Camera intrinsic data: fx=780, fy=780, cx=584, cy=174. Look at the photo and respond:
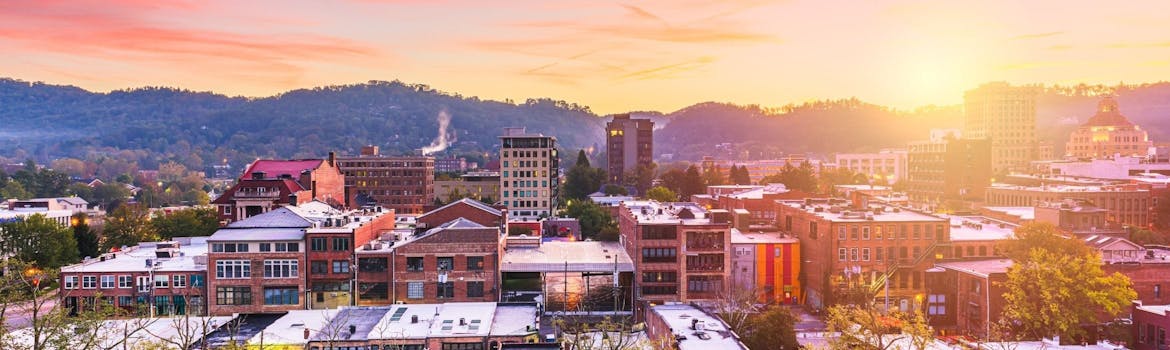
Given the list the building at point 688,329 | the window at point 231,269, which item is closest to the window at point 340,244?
the window at point 231,269

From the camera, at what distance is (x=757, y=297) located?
56844 mm

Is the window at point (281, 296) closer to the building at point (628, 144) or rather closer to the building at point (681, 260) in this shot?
the building at point (681, 260)

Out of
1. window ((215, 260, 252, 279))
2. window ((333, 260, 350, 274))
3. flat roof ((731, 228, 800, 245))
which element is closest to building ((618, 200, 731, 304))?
flat roof ((731, 228, 800, 245))

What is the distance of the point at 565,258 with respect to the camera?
2365 inches

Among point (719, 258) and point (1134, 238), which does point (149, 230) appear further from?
point (1134, 238)

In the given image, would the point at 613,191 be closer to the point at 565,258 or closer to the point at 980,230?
the point at 565,258

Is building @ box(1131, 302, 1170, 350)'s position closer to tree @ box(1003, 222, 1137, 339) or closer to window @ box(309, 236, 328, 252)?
tree @ box(1003, 222, 1137, 339)

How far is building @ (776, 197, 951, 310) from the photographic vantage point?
178 ft

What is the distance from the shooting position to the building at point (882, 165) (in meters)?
162

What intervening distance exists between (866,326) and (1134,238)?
51420 mm

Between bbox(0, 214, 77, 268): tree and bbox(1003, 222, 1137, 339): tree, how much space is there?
76293mm

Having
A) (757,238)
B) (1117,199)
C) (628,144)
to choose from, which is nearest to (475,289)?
(757,238)

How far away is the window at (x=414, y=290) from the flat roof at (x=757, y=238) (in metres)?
23.4

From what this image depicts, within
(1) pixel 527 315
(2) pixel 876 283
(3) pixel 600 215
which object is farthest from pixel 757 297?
(3) pixel 600 215
